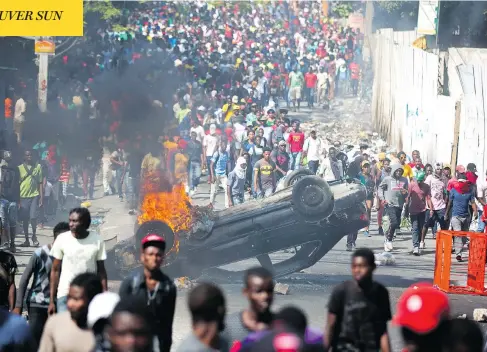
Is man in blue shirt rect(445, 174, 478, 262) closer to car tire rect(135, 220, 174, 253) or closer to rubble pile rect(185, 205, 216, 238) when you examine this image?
rubble pile rect(185, 205, 216, 238)

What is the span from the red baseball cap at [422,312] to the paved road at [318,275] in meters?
5.03

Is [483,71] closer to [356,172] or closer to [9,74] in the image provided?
[356,172]

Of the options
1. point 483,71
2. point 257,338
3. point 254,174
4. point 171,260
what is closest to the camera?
point 257,338

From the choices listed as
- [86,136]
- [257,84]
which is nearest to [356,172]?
[86,136]

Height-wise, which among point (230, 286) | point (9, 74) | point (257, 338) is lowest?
point (230, 286)

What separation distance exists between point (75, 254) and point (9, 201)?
7789 millimetres

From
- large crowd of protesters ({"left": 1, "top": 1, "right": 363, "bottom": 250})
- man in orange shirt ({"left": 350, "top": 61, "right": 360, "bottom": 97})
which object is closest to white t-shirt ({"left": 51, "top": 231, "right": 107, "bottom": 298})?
large crowd of protesters ({"left": 1, "top": 1, "right": 363, "bottom": 250})

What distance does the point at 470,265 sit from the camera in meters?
12.6

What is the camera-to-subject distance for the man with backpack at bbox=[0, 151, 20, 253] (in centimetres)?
1459

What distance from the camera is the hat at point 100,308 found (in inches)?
219

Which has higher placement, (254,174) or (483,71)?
(483,71)

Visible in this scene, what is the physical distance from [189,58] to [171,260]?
1880 centimetres

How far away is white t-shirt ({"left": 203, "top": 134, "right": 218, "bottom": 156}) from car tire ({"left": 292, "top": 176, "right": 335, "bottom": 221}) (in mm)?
10595

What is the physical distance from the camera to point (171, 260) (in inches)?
476
